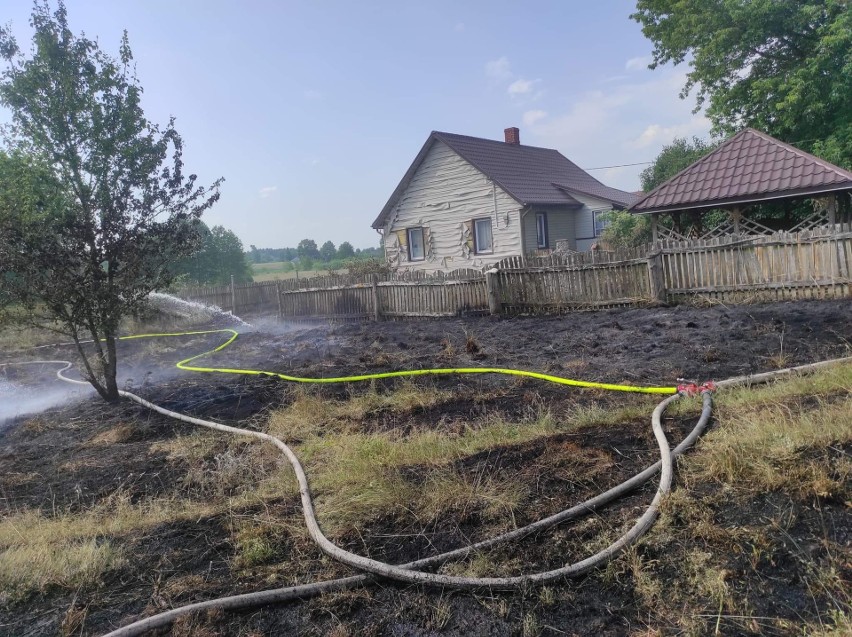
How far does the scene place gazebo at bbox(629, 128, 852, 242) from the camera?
1226cm

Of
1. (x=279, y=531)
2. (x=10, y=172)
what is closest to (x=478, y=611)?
(x=279, y=531)

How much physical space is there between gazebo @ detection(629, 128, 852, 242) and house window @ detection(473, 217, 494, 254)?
7.45 m

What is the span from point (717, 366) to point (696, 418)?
2426 millimetres

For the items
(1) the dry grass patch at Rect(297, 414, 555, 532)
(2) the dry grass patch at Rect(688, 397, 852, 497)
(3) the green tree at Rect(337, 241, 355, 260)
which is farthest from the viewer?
(3) the green tree at Rect(337, 241, 355, 260)

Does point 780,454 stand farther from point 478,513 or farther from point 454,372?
point 454,372

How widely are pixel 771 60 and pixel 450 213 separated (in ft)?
38.5

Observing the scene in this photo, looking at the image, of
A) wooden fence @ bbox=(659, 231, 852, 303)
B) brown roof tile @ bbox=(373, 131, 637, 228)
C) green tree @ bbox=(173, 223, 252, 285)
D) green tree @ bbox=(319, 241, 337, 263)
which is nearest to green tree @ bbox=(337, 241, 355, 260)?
green tree @ bbox=(319, 241, 337, 263)

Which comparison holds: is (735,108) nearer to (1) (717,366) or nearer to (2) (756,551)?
(1) (717,366)

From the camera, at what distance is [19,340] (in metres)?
17.2

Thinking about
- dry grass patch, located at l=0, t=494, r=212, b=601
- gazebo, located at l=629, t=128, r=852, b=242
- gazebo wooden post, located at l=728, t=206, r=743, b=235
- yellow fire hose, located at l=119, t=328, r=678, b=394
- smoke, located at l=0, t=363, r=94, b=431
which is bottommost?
dry grass patch, located at l=0, t=494, r=212, b=601

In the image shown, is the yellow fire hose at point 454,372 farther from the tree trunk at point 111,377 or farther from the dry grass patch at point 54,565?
the dry grass patch at point 54,565

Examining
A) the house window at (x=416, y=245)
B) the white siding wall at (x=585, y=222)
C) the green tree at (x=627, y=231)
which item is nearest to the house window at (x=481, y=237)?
the house window at (x=416, y=245)

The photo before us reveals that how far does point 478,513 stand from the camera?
325cm

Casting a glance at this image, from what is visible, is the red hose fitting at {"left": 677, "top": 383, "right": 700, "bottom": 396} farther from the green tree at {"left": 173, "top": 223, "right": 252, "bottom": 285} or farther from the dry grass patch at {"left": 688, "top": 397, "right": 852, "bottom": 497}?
the green tree at {"left": 173, "top": 223, "right": 252, "bottom": 285}
